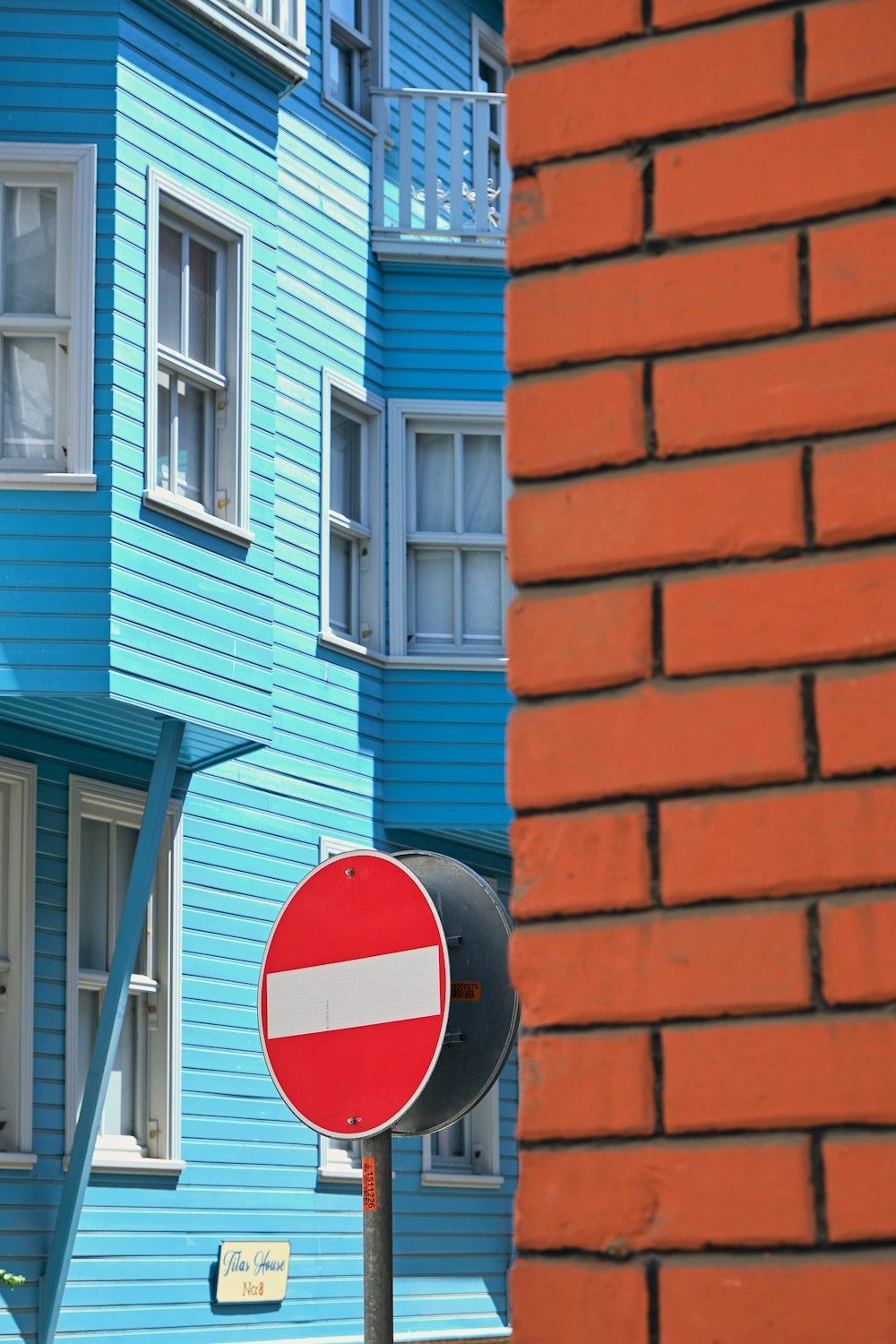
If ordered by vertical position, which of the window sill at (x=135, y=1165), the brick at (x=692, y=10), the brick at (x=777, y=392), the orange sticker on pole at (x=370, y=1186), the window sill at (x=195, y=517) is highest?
the window sill at (x=195, y=517)

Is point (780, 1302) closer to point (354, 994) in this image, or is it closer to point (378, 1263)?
point (378, 1263)

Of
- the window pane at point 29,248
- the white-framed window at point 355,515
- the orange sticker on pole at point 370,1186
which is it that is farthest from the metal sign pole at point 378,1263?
the white-framed window at point 355,515

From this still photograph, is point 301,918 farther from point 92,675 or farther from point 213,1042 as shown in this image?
point 213,1042

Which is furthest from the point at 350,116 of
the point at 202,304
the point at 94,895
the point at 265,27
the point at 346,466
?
the point at 94,895

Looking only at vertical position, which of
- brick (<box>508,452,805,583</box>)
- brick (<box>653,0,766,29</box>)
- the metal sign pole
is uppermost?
brick (<box>653,0,766,29</box>)

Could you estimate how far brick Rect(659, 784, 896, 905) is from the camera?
1.66 meters

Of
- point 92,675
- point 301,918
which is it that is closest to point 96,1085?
point 92,675

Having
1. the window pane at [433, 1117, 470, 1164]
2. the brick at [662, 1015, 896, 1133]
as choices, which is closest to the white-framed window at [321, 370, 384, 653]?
the window pane at [433, 1117, 470, 1164]

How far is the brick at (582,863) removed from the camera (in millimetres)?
1766

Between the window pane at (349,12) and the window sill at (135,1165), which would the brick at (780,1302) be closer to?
the window sill at (135,1165)

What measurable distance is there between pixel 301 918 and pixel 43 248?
25.4 ft

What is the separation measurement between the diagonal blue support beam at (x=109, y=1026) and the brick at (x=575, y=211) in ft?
31.0

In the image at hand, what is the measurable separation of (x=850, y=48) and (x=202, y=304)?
10.9 meters

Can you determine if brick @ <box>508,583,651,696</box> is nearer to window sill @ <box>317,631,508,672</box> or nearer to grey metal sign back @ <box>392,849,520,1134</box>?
grey metal sign back @ <box>392,849,520,1134</box>
